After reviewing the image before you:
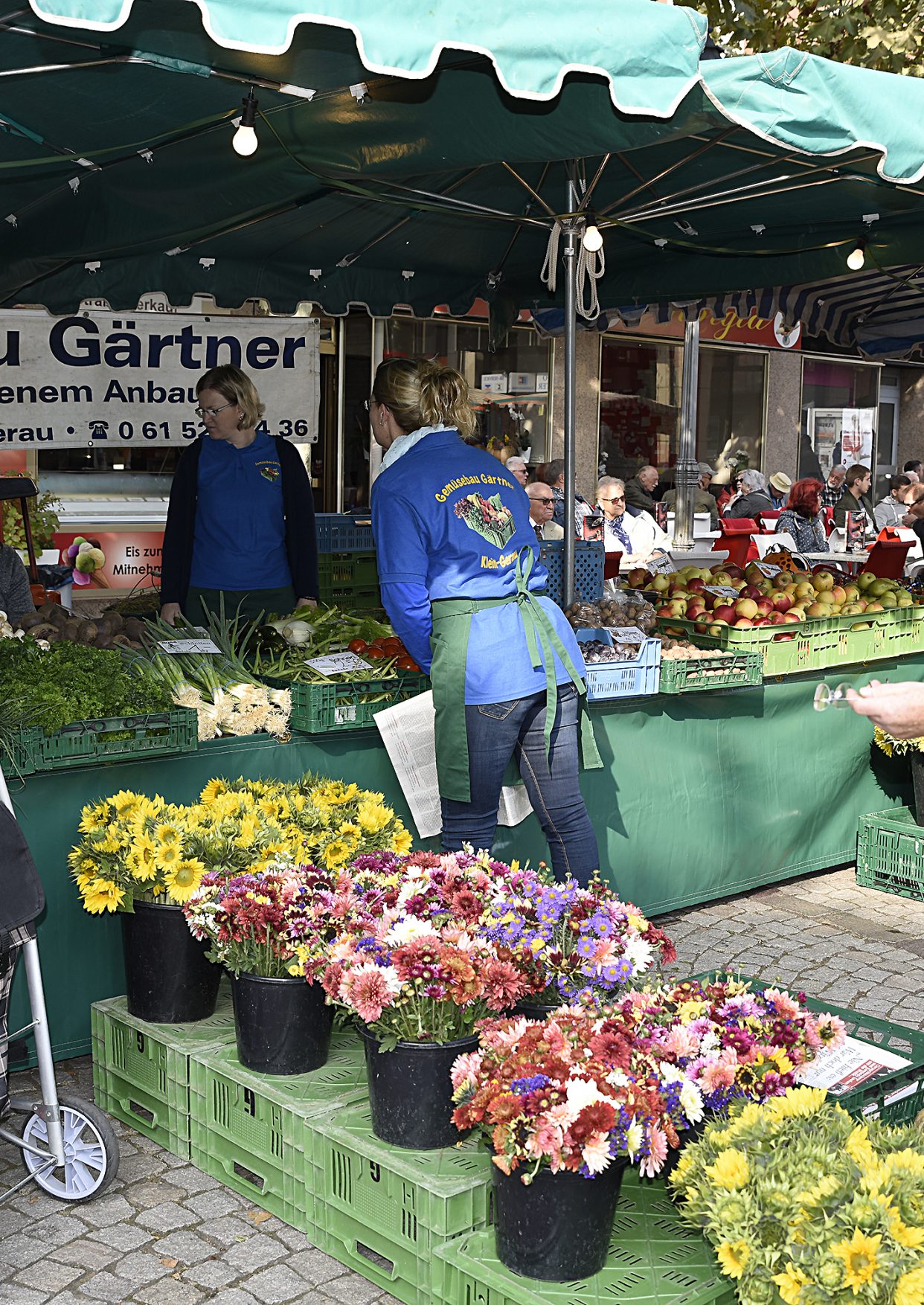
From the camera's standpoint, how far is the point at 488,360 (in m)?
14.9

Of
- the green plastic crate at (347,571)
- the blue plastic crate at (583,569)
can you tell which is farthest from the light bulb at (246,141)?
the green plastic crate at (347,571)

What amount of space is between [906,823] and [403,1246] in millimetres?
3840

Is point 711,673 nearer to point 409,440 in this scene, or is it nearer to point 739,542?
point 409,440

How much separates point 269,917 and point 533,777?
138cm

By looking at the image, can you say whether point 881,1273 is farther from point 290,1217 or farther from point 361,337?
point 361,337

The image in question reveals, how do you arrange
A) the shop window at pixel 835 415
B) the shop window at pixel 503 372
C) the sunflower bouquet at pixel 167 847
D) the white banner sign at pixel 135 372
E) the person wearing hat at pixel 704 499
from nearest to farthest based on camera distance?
the sunflower bouquet at pixel 167 847
the white banner sign at pixel 135 372
the shop window at pixel 503 372
the person wearing hat at pixel 704 499
the shop window at pixel 835 415

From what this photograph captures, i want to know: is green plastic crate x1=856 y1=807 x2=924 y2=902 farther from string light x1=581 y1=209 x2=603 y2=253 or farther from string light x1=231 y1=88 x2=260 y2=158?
string light x1=231 y1=88 x2=260 y2=158

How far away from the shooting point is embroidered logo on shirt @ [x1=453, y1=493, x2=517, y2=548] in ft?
13.9

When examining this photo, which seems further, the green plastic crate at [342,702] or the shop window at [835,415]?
the shop window at [835,415]

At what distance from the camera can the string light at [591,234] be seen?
215 inches

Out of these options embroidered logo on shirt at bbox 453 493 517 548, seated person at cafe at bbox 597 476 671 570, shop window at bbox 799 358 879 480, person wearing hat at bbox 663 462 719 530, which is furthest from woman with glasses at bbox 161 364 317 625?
shop window at bbox 799 358 879 480

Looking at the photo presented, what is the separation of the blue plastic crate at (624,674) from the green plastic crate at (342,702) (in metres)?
0.76

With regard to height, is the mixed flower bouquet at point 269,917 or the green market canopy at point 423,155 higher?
the green market canopy at point 423,155

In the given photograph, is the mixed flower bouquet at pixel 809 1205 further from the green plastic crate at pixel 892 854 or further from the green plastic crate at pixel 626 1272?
the green plastic crate at pixel 892 854
